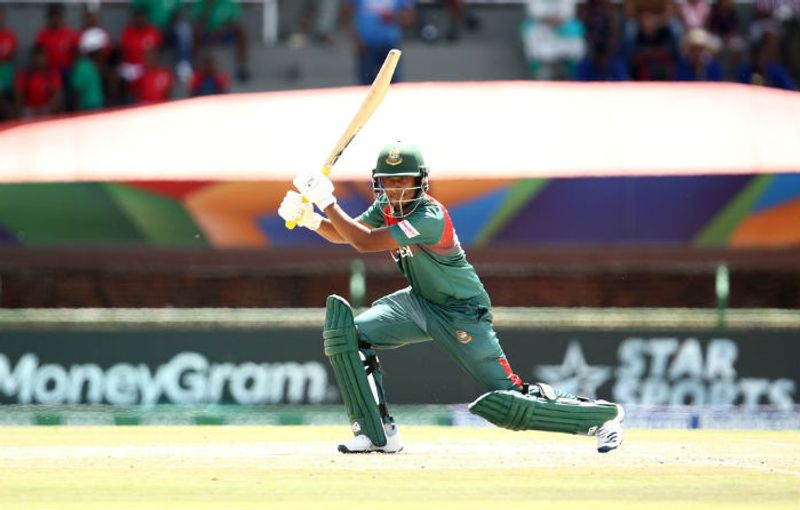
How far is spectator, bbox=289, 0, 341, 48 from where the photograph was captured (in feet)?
55.7

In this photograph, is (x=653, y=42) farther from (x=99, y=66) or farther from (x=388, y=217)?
(x=388, y=217)

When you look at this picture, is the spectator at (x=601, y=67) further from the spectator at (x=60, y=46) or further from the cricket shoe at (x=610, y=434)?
the cricket shoe at (x=610, y=434)

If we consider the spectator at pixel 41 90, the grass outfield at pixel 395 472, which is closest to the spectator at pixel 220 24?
the spectator at pixel 41 90

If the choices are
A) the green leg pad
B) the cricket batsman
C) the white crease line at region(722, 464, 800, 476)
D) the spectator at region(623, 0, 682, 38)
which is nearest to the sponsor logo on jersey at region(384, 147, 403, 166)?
the cricket batsman

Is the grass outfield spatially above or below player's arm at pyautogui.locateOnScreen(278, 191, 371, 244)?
below

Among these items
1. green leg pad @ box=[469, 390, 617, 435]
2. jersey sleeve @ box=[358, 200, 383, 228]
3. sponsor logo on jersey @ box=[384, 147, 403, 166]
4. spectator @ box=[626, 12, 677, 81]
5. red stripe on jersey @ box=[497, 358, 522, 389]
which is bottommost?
green leg pad @ box=[469, 390, 617, 435]

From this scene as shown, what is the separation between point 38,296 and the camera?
13.2 meters

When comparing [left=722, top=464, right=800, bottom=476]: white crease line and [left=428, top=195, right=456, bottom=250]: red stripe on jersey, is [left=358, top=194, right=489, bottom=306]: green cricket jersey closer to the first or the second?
[left=428, top=195, right=456, bottom=250]: red stripe on jersey

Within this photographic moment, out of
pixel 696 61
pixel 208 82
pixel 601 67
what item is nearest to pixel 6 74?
pixel 208 82

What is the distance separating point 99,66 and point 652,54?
568cm

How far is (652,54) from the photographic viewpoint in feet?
55.1

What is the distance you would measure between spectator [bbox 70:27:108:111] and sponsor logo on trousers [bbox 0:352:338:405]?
4454 mm

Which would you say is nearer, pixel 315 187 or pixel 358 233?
pixel 315 187

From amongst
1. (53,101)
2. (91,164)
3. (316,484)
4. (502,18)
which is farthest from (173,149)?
(316,484)
